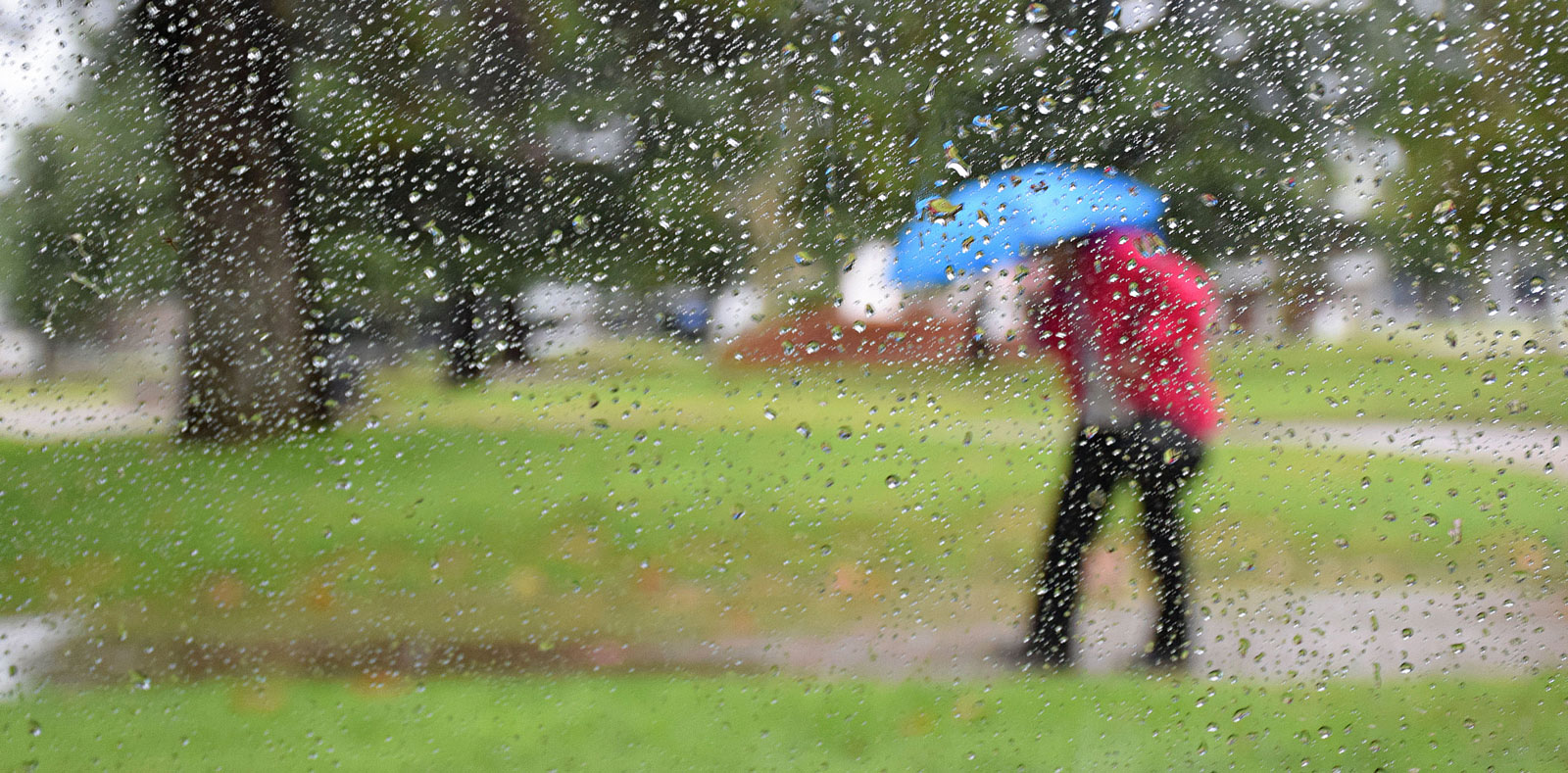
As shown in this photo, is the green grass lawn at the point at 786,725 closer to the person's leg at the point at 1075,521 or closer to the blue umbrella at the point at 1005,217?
the person's leg at the point at 1075,521

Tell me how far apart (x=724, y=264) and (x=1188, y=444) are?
55cm

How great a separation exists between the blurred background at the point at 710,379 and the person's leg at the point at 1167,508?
0.03m

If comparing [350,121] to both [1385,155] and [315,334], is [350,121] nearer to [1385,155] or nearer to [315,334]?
[315,334]

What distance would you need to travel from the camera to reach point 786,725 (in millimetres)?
1018

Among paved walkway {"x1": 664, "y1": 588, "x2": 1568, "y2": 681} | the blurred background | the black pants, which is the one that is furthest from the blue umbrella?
paved walkway {"x1": 664, "y1": 588, "x2": 1568, "y2": 681}

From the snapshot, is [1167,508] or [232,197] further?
[1167,508]

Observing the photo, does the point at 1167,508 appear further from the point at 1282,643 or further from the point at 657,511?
the point at 657,511

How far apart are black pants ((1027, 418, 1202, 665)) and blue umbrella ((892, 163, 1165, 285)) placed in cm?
22

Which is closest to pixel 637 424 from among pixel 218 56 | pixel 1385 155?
Answer: pixel 218 56

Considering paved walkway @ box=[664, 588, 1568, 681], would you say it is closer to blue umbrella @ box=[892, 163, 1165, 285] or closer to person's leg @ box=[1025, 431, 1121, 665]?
person's leg @ box=[1025, 431, 1121, 665]

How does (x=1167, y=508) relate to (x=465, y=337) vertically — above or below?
below

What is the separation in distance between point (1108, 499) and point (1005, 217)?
33 cm

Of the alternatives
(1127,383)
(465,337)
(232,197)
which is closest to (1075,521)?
(1127,383)

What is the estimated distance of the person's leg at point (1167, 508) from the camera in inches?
39.8
